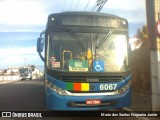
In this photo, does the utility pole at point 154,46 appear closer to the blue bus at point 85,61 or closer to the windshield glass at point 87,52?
the blue bus at point 85,61

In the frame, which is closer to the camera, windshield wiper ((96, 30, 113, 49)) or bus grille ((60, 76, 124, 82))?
bus grille ((60, 76, 124, 82))

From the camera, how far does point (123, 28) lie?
7.56 meters

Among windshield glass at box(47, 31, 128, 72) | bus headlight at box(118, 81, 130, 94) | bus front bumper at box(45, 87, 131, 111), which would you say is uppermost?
windshield glass at box(47, 31, 128, 72)

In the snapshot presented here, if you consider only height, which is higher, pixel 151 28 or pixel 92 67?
pixel 151 28

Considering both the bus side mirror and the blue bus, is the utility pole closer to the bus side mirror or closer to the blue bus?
the blue bus

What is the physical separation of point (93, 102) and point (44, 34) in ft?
5.81

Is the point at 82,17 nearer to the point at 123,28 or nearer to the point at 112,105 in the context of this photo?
the point at 123,28

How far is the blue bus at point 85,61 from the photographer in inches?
280

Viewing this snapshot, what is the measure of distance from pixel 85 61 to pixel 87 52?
A: 0.73 feet

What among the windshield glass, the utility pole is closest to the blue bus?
the windshield glass

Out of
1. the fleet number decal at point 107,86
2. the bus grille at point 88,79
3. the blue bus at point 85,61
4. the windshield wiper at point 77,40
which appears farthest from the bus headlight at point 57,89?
the windshield wiper at point 77,40

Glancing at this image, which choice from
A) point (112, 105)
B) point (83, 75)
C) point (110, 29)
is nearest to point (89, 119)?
point (112, 105)

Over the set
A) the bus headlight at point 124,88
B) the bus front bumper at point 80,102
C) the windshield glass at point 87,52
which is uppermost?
the windshield glass at point 87,52

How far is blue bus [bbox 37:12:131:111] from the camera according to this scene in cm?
711
